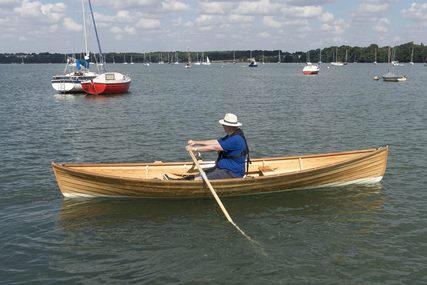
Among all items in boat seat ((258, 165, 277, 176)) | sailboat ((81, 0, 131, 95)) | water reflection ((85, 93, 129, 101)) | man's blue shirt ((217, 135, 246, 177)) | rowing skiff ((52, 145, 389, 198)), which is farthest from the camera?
sailboat ((81, 0, 131, 95))

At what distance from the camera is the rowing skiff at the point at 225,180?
13461 millimetres

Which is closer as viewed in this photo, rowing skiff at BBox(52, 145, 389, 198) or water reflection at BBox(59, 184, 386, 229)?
water reflection at BBox(59, 184, 386, 229)

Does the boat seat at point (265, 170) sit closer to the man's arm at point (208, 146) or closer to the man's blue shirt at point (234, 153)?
the man's blue shirt at point (234, 153)

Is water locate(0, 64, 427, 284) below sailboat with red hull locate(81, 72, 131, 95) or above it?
below

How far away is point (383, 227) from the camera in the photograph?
12.1 metres

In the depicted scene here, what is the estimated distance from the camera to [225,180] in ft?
44.1

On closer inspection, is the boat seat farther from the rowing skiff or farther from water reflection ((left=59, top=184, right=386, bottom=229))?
water reflection ((left=59, top=184, right=386, bottom=229))

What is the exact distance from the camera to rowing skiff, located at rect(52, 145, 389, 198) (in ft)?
44.2

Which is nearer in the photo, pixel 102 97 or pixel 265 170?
pixel 265 170

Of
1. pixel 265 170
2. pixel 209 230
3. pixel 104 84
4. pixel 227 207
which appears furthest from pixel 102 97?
pixel 209 230

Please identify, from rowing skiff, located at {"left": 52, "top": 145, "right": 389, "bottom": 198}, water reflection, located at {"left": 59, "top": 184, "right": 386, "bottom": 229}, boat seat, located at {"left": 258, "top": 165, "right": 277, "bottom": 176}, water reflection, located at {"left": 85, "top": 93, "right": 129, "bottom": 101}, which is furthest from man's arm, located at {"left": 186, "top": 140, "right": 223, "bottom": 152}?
water reflection, located at {"left": 85, "top": 93, "right": 129, "bottom": 101}

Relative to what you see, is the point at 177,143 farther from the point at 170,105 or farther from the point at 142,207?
the point at 170,105

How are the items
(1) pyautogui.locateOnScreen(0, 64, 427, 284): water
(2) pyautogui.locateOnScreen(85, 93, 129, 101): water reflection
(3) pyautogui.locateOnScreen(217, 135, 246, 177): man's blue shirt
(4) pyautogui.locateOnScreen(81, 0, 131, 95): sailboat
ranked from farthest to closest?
(4) pyautogui.locateOnScreen(81, 0, 131, 95): sailboat, (2) pyautogui.locateOnScreen(85, 93, 129, 101): water reflection, (3) pyautogui.locateOnScreen(217, 135, 246, 177): man's blue shirt, (1) pyautogui.locateOnScreen(0, 64, 427, 284): water

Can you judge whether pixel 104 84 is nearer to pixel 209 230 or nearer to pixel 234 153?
pixel 234 153
